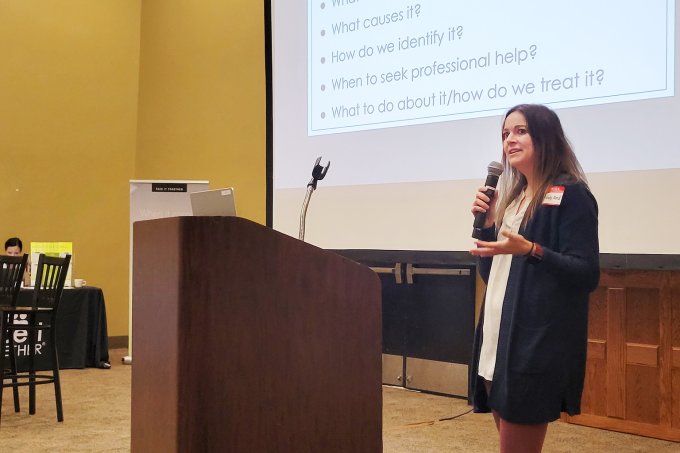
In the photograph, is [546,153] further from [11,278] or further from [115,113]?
[115,113]

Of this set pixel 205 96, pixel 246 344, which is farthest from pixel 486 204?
pixel 205 96

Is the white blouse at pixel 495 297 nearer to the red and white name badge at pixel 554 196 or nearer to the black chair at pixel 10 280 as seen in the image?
the red and white name badge at pixel 554 196

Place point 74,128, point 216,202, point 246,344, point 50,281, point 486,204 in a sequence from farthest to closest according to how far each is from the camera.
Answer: point 74,128
point 50,281
point 216,202
point 486,204
point 246,344

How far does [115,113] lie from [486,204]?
7016 mm

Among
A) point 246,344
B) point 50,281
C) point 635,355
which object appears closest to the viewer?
point 246,344

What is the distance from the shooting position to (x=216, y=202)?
91.6 inches

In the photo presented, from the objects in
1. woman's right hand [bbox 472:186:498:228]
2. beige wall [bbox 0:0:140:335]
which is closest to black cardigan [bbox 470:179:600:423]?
woman's right hand [bbox 472:186:498:228]

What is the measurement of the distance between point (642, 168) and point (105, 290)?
244 inches

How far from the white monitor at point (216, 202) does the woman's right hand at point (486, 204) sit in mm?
690

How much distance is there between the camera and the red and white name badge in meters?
1.80

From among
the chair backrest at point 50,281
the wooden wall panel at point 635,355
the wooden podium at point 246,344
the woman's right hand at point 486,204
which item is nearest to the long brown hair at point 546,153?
the woman's right hand at point 486,204

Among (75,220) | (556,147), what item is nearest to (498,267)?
(556,147)

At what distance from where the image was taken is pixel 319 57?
14.8 ft

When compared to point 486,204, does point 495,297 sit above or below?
below
